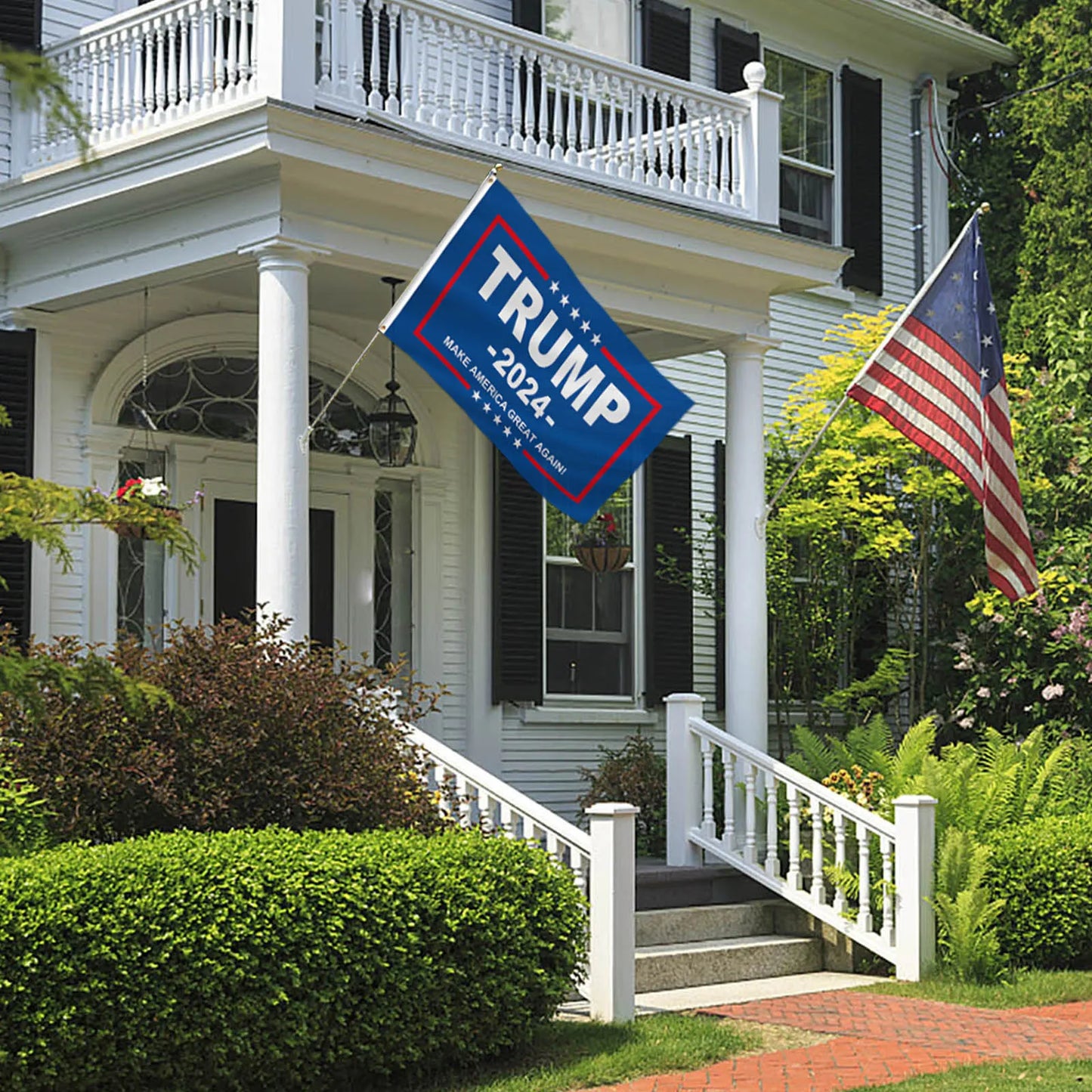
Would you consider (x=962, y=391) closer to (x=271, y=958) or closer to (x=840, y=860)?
(x=840, y=860)

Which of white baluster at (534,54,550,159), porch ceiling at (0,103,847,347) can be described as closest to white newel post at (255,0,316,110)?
porch ceiling at (0,103,847,347)

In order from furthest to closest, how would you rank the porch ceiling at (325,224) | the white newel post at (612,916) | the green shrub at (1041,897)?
the green shrub at (1041,897) < the porch ceiling at (325,224) < the white newel post at (612,916)

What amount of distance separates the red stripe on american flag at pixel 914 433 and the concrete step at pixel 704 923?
116 inches

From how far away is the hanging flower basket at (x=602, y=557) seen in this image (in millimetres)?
13758

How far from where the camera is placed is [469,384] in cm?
924

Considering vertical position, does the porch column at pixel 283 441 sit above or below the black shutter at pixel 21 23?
below

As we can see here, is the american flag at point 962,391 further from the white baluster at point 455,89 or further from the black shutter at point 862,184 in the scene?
the black shutter at point 862,184

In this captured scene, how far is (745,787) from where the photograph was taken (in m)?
11.4

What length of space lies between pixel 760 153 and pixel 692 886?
4890 millimetres

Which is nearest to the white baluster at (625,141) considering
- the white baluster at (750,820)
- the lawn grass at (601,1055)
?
the white baluster at (750,820)

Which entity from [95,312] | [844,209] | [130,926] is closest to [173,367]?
[95,312]

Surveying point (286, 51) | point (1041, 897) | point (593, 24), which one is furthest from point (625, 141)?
point (1041, 897)

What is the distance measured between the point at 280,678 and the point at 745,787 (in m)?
3.94

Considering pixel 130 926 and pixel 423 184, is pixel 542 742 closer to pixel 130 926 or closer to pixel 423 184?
pixel 423 184
